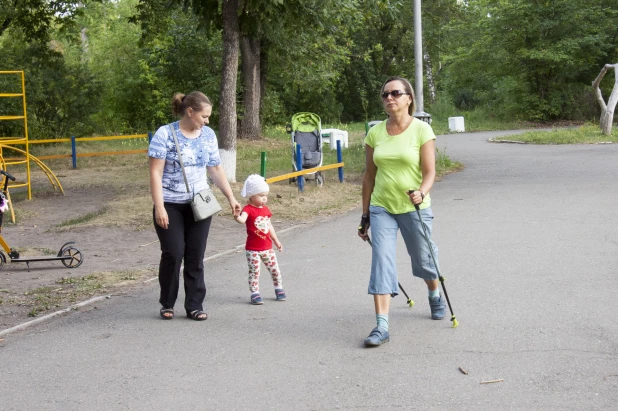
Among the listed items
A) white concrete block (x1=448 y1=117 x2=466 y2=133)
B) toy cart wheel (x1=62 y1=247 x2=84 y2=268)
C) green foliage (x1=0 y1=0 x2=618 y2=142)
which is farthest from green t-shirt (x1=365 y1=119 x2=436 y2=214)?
white concrete block (x1=448 y1=117 x2=466 y2=133)

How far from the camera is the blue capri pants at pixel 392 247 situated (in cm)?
631

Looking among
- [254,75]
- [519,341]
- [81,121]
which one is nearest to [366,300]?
[519,341]

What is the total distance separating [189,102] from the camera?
7066mm

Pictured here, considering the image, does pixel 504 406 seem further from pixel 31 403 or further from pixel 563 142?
pixel 563 142

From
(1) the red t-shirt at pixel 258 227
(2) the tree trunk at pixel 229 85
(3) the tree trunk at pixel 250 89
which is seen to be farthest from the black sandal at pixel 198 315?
(3) the tree trunk at pixel 250 89

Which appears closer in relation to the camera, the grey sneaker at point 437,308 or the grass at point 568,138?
the grey sneaker at point 437,308

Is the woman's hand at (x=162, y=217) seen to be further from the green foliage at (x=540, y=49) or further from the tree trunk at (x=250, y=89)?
the green foliage at (x=540, y=49)

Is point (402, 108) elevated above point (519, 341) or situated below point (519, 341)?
above

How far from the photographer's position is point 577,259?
9266 mm

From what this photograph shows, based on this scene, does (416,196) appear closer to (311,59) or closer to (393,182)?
(393,182)

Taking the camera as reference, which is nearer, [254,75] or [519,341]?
[519,341]

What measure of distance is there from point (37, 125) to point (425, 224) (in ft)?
97.3

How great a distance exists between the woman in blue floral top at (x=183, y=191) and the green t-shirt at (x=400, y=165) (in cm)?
136

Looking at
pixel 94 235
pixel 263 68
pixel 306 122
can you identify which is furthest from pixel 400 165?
pixel 263 68
